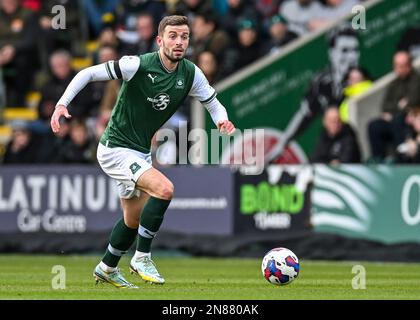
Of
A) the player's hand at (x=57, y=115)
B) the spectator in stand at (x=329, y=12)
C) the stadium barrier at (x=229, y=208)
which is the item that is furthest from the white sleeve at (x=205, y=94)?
the spectator in stand at (x=329, y=12)

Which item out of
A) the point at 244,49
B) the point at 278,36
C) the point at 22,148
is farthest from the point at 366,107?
the point at 22,148

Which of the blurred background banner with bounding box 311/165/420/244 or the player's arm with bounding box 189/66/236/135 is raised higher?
the player's arm with bounding box 189/66/236/135

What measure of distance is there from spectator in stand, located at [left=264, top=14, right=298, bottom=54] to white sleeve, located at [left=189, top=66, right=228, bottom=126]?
9.79m

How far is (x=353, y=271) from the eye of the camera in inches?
640

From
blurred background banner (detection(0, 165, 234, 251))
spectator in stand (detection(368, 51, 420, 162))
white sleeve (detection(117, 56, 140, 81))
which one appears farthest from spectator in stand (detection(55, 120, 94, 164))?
white sleeve (detection(117, 56, 140, 81))

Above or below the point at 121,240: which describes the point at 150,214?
→ above

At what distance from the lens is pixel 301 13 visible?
2358 centimetres

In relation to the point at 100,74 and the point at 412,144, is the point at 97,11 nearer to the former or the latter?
the point at 412,144

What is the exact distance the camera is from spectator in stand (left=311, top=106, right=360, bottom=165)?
20172 millimetres

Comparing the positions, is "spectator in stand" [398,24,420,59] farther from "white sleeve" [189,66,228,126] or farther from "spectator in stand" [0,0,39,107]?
"white sleeve" [189,66,228,126]

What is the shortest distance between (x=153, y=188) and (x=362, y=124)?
10035 millimetres

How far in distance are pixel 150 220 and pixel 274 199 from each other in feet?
23.8
